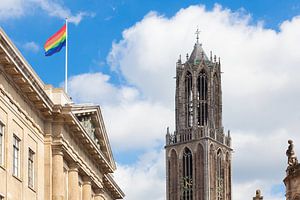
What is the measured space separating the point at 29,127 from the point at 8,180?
5.82 m

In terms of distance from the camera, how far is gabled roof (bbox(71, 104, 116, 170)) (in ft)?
230

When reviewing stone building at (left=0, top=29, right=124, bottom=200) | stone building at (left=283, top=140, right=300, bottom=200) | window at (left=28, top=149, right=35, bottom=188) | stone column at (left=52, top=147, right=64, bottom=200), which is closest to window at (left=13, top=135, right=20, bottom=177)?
stone building at (left=0, top=29, right=124, bottom=200)

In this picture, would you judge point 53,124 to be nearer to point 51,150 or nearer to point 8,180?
point 51,150

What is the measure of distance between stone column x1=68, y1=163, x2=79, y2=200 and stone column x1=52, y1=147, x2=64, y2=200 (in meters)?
4.39

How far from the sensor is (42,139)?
63062 millimetres

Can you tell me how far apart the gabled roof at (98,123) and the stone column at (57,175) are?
143 inches

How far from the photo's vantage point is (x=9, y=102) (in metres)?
54.7

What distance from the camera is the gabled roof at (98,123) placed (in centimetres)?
7012

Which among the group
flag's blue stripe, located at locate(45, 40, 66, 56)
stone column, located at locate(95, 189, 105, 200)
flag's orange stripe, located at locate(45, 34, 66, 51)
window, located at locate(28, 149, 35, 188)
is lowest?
window, located at locate(28, 149, 35, 188)

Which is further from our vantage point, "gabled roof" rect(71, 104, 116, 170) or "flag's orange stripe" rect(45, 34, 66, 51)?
"gabled roof" rect(71, 104, 116, 170)

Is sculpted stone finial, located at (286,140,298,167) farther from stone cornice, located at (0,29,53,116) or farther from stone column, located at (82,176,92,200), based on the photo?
stone cornice, located at (0,29,53,116)

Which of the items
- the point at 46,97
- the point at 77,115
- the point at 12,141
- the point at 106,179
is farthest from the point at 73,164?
the point at 106,179

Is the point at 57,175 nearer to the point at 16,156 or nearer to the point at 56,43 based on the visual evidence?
the point at 16,156

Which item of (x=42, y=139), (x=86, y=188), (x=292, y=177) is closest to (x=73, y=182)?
(x=86, y=188)
